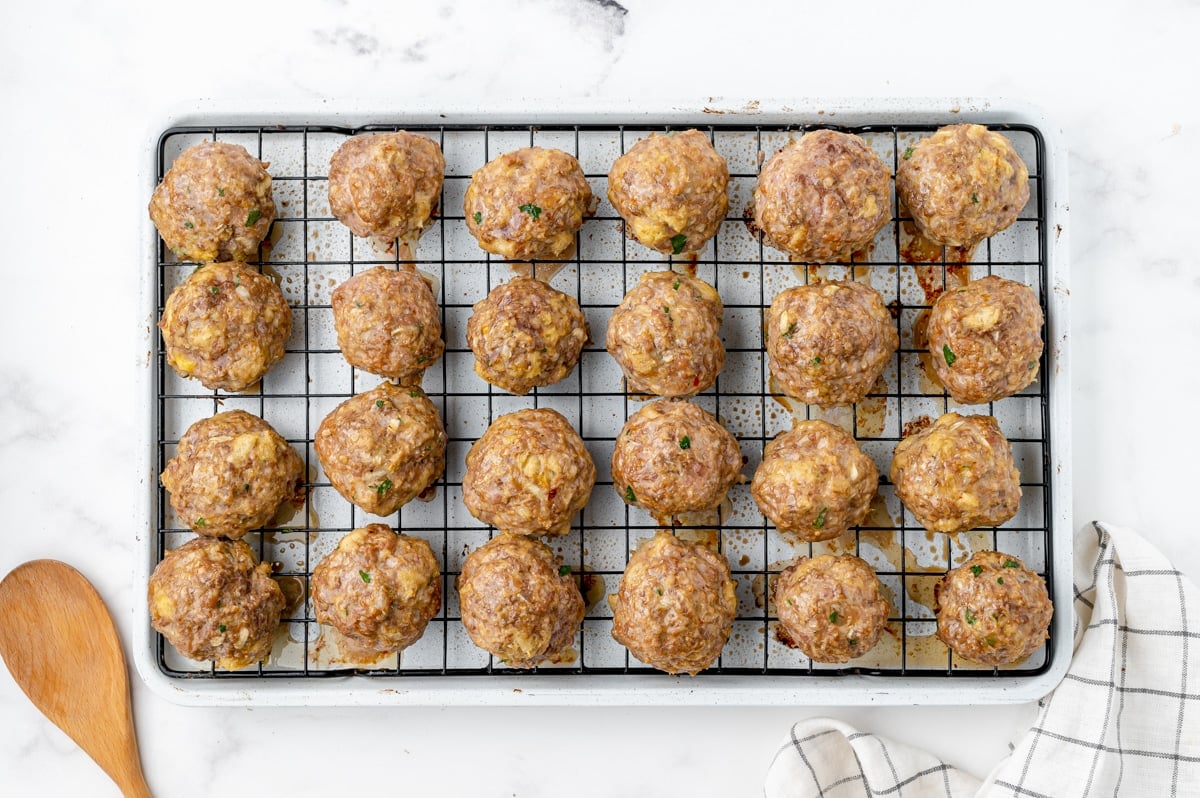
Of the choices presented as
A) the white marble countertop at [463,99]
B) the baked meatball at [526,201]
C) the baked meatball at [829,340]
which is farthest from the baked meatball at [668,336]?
the white marble countertop at [463,99]

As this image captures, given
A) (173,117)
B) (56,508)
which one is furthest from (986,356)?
(56,508)

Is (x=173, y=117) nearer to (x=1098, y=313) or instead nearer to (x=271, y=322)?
(x=271, y=322)

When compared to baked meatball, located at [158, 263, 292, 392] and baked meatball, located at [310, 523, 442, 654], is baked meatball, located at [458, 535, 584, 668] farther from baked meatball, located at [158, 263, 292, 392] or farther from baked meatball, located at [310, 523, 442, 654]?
baked meatball, located at [158, 263, 292, 392]

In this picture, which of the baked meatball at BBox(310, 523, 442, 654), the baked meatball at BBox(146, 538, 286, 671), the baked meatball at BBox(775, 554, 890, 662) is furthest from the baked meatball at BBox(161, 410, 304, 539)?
the baked meatball at BBox(775, 554, 890, 662)

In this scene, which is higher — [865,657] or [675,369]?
[675,369]

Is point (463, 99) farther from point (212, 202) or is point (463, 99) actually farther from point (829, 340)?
point (829, 340)
